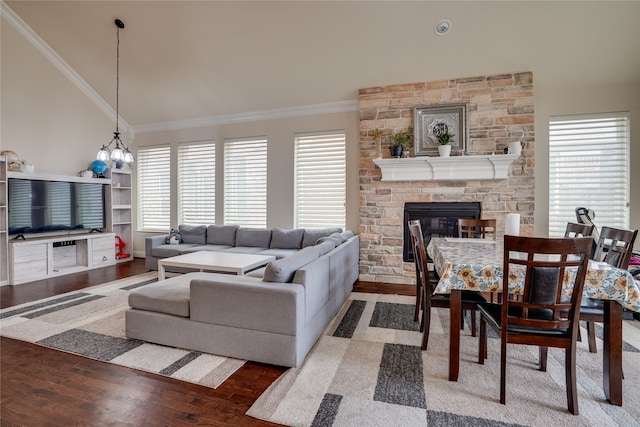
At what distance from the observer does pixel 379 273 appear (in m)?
4.61

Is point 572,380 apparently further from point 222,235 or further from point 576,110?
point 222,235

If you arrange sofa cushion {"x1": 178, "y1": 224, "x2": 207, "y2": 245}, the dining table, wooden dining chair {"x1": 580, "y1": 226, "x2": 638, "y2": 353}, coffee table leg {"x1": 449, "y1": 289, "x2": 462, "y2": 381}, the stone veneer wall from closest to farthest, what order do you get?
the dining table → wooden dining chair {"x1": 580, "y1": 226, "x2": 638, "y2": 353} → coffee table leg {"x1": 449, "y1": 289, "x2": 462, "y2": 381} → the stone veneer wall → sofa cushion {"x1": 178, "y1": 224, "x2": 207, "y2": 245}

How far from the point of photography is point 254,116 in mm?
5516

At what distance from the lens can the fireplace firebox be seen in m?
4.31

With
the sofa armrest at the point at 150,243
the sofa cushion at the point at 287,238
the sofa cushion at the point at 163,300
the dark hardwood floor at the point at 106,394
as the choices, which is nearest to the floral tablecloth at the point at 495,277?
the dark hardwood floor at the point at 106,394

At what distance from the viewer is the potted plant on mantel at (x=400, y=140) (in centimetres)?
438

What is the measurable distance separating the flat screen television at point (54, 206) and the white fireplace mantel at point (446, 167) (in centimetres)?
513

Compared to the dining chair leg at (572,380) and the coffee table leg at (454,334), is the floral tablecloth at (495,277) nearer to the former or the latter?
the coffee table leg at (454,334)

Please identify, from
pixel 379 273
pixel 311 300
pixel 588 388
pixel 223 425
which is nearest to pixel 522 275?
pixel 588 388

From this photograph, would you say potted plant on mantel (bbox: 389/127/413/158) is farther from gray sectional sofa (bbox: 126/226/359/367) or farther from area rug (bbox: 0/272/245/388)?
area rug (bbox: 0/272/245/388)

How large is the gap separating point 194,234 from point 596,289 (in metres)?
5.44

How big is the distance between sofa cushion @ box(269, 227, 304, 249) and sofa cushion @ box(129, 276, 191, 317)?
7.75 ft

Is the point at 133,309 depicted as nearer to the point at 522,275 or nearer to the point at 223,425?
the point at 223,425

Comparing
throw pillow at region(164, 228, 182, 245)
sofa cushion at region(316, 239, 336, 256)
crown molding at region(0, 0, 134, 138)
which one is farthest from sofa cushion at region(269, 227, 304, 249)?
crown molding at region(0, 0, 134, 138)
